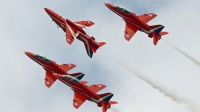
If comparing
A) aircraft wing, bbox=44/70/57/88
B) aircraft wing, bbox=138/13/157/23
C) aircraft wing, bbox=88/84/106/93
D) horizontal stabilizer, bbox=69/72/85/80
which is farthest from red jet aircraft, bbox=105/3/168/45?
aircraft wing, bbox=44/70/57/88

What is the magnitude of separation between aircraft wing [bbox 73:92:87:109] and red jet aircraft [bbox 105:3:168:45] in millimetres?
15315

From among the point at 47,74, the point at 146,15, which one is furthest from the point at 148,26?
the point at 47,74

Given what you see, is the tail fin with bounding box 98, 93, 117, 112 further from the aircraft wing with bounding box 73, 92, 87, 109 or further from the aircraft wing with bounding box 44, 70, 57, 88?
the aircraft wing with bounding box 44, 70, 57, 88

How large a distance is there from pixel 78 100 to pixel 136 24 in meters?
20.0

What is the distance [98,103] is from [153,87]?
12.7 meters

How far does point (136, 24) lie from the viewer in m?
136

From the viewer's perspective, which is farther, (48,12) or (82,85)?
(48,12)

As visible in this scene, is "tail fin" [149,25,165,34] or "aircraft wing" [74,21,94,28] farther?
"aircraft wing" [74,21,94,28]

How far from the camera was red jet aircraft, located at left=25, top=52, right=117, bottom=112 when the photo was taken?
129000 millimetres

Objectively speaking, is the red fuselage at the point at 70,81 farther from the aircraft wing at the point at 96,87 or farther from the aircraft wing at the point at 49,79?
the aircraft wing at the point at 96,87

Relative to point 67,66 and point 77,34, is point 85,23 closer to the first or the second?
point 77,34

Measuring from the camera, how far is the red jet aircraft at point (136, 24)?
135m

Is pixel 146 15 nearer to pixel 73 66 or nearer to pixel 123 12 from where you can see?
pixel 123 12

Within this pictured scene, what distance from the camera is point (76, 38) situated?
136m
